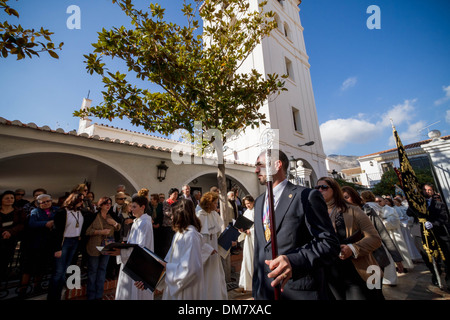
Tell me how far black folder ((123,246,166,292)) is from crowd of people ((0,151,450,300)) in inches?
5.1

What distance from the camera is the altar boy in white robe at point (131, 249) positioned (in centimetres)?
330

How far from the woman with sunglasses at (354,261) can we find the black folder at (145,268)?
2.04 metres

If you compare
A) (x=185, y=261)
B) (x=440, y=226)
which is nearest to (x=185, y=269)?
(x=185, y=261)

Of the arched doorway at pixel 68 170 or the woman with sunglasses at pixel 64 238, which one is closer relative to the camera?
the woman with sunglasses at pixel 64 238

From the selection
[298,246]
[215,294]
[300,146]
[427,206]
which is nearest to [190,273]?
[215,294]

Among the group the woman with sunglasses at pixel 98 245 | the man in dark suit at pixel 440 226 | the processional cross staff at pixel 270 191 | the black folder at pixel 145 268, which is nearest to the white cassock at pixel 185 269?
the black folder at pixel 145 268

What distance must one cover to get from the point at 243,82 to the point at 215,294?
207 inches

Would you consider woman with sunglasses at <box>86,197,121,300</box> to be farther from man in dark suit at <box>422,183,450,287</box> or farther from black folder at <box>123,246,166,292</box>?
man in dark suit at <box>422,183,450,287</box>

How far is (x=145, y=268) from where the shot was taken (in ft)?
7.77

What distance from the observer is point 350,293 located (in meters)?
2.35

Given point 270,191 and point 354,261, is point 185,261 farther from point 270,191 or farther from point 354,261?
point 354,261

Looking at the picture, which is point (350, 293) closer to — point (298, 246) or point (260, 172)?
point (298, 246)

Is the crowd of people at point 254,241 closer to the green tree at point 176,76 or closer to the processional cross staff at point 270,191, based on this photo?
the processional cross staff at point 270,191

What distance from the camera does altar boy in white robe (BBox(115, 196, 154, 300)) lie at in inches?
130
